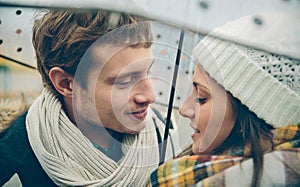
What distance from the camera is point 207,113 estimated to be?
204 cm

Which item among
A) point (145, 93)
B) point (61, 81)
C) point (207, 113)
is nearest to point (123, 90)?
point (145, 93)

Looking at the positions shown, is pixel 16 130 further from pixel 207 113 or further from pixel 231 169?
pixel 231 169

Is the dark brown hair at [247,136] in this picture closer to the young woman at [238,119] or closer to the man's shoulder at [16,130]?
the young woman at [238,119]

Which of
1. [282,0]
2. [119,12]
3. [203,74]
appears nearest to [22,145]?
[119,12]

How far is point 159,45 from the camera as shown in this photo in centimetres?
201

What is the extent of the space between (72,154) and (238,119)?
761 millimetres

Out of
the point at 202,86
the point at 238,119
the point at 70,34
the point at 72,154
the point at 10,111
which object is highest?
the point at 70,34

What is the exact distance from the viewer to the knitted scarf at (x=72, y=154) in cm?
194

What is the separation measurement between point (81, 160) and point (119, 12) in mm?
665

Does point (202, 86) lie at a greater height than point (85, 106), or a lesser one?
greater

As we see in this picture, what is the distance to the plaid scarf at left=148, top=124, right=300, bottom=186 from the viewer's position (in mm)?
2012

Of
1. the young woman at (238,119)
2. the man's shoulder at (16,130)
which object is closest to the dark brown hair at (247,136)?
the young woman at (238,119)

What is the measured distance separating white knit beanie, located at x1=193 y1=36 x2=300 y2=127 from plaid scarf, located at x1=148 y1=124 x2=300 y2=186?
0.14 meters

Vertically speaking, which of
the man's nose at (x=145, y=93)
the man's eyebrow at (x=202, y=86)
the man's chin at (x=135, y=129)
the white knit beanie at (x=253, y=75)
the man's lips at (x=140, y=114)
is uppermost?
the white knit beanie at (x=253, y=75)
